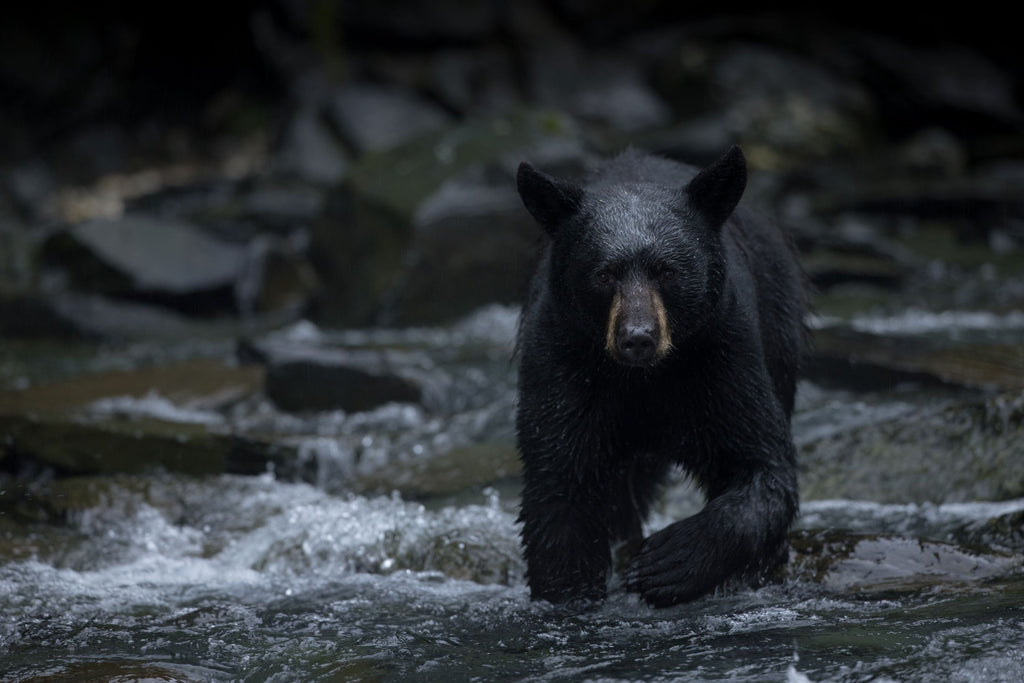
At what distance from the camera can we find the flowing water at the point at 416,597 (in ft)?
13.7

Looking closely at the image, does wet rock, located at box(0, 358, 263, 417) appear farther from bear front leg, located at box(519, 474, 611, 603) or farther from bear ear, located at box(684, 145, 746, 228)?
bear ear, located at box(684, 145, 746, 228)

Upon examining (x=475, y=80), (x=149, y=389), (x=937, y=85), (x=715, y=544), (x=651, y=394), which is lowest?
(x=715, y=544)

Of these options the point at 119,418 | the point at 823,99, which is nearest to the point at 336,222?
the point at 119,418

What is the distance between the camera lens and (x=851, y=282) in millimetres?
12289

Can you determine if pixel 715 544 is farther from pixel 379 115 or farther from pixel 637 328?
pixel 379 115

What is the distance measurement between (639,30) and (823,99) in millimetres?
3711

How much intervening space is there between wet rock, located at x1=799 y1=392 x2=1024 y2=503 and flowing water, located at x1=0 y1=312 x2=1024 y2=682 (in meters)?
0.13

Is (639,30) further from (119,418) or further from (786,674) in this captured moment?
(786,674)

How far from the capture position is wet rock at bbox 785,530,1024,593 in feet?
15.7

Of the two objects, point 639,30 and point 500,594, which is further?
point 639,30

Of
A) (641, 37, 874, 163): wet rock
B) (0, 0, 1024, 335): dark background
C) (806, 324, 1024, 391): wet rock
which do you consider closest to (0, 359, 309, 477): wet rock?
(806, 324, 1024, 391): wet rock

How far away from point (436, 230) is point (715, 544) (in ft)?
23.6

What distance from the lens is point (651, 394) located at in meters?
4.58

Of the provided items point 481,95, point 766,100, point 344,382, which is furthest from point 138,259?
point 766,100
